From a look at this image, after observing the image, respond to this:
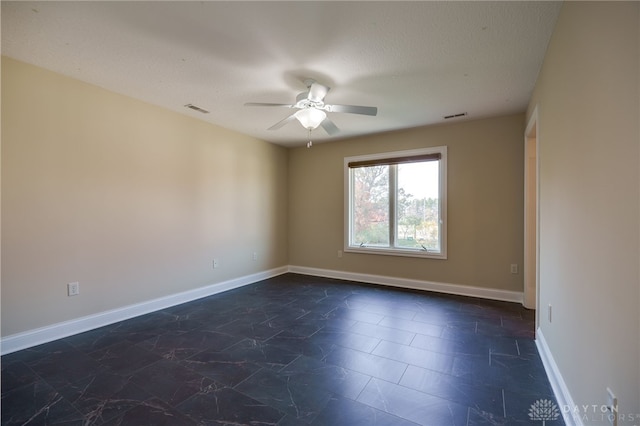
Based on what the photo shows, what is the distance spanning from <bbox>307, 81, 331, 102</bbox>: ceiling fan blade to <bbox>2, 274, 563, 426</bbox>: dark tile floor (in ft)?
7.67

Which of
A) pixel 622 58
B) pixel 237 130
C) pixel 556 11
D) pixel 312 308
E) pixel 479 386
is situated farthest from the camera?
pixel 237 130

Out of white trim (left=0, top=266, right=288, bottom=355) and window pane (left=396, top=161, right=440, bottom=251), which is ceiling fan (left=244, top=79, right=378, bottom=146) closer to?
window pane (left=396, top=161, right=440, bottom=251)

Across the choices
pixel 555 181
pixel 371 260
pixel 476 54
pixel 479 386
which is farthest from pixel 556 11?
pixel 371 260

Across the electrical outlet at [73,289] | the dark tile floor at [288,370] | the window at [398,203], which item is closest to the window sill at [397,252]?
the window at [398,203]

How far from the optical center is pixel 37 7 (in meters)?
1.87

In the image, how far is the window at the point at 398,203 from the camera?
173 inches

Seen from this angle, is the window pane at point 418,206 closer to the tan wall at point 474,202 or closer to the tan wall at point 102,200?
the tan wall at point 474,202

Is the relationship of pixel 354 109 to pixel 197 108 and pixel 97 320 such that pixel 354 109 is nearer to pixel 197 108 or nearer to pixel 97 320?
pixel 197 108

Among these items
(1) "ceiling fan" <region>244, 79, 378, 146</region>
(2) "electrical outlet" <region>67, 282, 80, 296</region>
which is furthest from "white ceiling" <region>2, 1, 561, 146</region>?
(2) "electrical outlet" <region>67, 282, 80, 296</region>

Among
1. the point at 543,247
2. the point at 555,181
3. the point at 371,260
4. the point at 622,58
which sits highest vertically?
the point at 622,58

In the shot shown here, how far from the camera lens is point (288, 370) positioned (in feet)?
7.20

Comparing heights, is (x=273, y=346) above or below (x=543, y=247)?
below

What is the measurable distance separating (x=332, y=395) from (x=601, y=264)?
1652mm

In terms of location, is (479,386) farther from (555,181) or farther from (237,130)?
(237,130)
